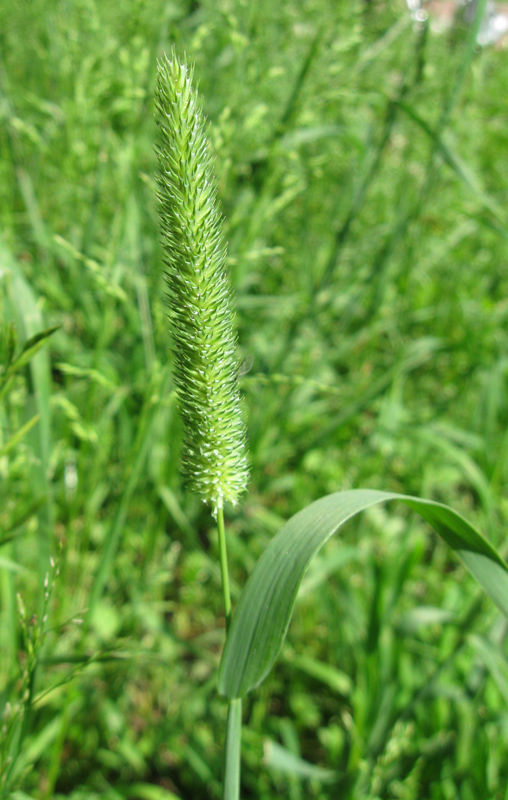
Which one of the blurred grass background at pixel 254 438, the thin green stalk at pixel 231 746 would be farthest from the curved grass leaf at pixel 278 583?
the blurred grass background at pixel 254 438

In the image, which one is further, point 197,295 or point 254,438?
point 254,438

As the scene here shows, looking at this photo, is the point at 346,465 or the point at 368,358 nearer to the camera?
the point at 346,465

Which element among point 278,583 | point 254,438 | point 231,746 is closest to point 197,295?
point 278,583

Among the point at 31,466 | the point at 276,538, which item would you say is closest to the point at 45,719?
the point at 31,466

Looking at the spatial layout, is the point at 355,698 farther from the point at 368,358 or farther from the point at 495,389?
the point at 368,358

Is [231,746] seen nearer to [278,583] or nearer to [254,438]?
[278,583]

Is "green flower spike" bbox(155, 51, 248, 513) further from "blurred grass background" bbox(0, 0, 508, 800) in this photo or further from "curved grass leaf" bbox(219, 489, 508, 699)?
"blurred grass background" bbox(0, 0, 508, 800)
